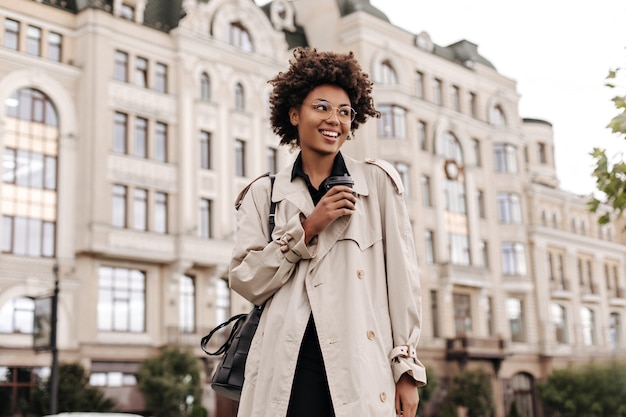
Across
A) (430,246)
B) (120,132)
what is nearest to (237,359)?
(120,132)

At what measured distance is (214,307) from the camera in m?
35.4

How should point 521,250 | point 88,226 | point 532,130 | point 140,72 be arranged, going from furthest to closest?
point 532,130, point 521,250, point 140,72, point 88,226

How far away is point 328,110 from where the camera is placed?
3775 millimetres

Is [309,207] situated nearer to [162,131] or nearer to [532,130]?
[162,131]

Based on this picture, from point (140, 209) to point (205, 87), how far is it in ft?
20.5

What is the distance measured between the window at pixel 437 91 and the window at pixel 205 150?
579 inches

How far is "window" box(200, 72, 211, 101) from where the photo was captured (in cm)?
3659

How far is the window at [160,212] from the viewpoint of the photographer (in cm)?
3402

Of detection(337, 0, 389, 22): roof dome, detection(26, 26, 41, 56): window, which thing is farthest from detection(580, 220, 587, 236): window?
detection(26, 26, 41, 56): window

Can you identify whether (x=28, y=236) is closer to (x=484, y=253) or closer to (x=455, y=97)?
(x=484, y=253)

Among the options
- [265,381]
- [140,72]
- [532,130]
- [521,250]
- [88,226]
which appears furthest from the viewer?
[532,130]

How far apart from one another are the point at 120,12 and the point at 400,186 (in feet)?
109

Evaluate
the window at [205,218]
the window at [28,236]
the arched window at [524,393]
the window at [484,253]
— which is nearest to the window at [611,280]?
the arched window at [524,393]

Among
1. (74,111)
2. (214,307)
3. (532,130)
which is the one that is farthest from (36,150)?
(532,130)
